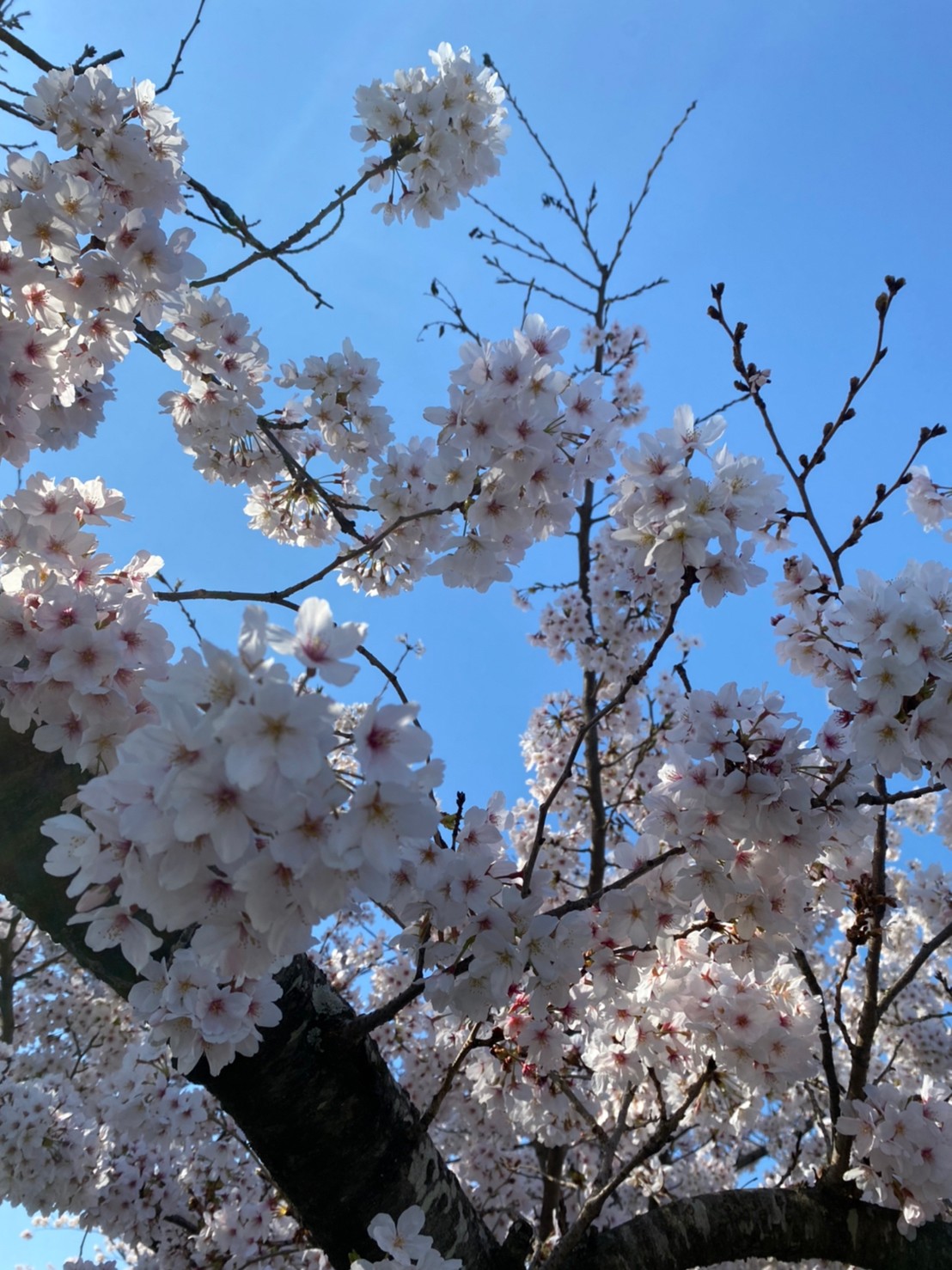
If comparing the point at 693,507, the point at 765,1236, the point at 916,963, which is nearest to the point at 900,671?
the point at 693,507

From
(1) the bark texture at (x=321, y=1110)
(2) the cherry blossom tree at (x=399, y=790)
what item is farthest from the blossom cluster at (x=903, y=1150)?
(1) the bark texture at (x=321, y=1110)

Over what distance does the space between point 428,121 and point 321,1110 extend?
350 centimetres

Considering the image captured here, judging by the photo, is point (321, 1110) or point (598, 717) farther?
point (598, 717)

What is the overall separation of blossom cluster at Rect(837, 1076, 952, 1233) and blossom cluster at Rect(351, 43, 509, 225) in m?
3.72

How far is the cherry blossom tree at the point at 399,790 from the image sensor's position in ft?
3.90

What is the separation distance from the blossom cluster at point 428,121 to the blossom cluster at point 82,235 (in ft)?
3.16

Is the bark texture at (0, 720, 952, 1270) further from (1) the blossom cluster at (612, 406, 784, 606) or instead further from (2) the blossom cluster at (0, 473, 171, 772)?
(1) the blossom cluster at (612, 406, 784, 606)

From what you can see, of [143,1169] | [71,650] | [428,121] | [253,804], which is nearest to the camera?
[253,804]

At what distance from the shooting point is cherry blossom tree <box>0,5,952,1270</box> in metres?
1.19

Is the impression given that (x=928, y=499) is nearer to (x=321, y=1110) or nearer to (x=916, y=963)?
(x=916, y=963)

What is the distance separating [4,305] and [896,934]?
36.1ft

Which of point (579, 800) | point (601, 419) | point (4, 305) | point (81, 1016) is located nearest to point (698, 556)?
point (601, 419)

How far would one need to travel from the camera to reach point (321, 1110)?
204cm

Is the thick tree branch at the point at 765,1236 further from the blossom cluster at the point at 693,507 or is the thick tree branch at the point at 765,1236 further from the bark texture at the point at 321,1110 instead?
the blossom cluster at the point at 693,507
